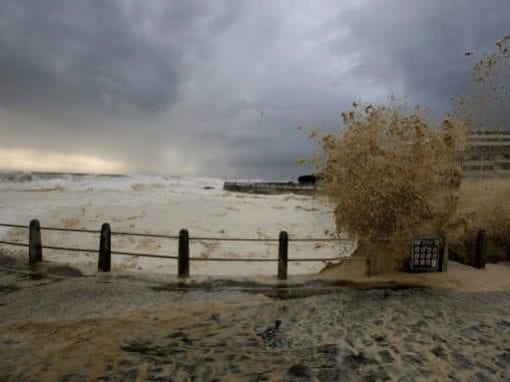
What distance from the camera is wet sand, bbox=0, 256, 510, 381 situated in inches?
184

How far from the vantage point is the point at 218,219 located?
69.6 ft

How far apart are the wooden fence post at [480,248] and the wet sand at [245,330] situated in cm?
187

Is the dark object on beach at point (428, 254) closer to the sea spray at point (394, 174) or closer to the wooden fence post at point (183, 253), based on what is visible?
the sea spray at point (394, 174)

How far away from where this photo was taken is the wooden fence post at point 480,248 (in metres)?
10.5

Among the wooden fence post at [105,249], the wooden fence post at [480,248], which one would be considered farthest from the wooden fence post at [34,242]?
the wooden fence post at [480,248]

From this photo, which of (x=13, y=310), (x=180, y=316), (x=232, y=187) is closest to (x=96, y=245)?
(x=13, y=310)

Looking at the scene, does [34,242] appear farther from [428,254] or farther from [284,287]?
[428,254]

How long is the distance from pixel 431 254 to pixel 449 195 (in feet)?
5.19

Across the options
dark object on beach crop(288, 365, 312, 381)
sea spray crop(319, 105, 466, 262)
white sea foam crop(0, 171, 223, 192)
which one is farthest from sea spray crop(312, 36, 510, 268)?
white sea foam crop(0, 171, 223, 192)

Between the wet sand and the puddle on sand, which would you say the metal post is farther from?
the puddle on sand

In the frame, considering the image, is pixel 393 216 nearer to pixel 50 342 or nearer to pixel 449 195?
pixel 449 195

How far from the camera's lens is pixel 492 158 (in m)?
15.5

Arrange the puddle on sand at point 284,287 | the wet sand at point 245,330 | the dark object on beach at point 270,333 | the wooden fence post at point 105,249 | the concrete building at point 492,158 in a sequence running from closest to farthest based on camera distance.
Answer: the wet sand at point 245,330, the dark object on beach at point 270,333, the puddle on sand at point 284,287, the wooden fence post at point 105,249, the concrete building at point 492,158

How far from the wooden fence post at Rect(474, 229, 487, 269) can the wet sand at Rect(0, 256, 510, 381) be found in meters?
1.87
